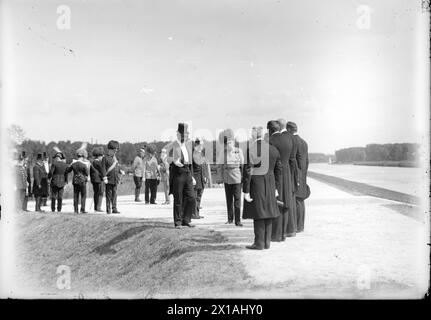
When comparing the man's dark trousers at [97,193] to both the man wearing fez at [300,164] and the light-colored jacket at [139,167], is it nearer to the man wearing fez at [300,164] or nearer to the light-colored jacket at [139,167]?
the light-colored jacket at [139,167]

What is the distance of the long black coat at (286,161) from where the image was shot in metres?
9.70

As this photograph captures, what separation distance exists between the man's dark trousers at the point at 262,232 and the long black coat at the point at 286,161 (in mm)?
836

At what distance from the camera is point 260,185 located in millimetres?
9008

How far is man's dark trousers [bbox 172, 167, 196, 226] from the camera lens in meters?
11.1

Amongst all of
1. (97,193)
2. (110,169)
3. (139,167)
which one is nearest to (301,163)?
(110,169)

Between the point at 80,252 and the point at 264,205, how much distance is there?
18.7 feet

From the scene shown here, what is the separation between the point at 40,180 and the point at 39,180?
0.21 ft

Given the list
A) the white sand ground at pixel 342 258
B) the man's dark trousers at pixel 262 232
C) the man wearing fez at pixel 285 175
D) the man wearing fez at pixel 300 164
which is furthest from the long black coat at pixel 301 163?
the man's dark trousers at pixel 262 232

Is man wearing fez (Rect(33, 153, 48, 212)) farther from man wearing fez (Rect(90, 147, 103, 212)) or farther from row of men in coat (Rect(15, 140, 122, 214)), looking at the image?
man wearing fez (Rect(90, 147, 103, 212))

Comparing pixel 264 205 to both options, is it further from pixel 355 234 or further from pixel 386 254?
pixel 355 234

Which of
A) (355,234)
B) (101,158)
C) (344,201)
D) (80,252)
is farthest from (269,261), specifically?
(344,201)

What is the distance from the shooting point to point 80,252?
1265 centimetres

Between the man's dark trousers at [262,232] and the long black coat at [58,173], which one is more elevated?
the long black coat at [58,173]
